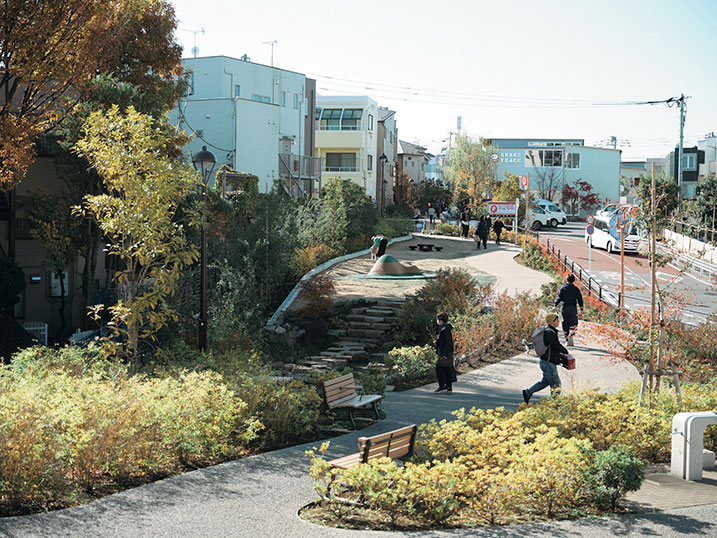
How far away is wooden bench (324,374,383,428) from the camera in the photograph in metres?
11.0

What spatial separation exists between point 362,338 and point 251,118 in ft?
74.0

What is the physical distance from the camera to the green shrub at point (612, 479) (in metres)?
7.49

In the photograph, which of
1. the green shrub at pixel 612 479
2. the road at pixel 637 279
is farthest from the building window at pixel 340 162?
the green shrub at pixel 612 479

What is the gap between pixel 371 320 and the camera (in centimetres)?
2155

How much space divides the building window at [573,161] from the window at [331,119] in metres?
27.3

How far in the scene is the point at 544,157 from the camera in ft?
239

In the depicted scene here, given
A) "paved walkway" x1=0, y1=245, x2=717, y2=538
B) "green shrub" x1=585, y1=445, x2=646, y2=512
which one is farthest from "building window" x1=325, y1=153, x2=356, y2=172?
"green shrub" x1=585, y1=445, x2=646, y2=512

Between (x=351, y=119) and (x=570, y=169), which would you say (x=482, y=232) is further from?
(x=570, y=169)

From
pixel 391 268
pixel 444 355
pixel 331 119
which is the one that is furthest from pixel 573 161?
pixel 444 355

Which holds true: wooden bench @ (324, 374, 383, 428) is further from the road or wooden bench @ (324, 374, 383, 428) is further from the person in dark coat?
the road

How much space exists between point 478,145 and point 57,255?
52.8m

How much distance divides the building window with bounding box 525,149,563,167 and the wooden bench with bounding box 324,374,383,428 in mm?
64869

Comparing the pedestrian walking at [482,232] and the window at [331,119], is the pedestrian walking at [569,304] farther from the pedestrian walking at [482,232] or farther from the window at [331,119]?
the window at [331,119]

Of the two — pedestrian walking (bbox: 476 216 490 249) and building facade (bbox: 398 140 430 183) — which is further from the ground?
building facade (bbox: 398 140 430 183)
